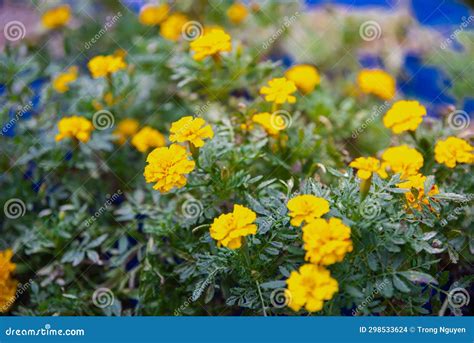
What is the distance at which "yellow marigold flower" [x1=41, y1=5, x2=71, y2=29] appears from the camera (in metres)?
2.28

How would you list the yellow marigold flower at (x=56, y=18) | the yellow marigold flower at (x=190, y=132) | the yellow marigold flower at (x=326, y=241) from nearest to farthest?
1. the yellow marigold flower at (x=326, y=241)
2. the yellow marigold flower at (x=190, y=132)
3. the yellow marigold flower at (x=56, y=18)

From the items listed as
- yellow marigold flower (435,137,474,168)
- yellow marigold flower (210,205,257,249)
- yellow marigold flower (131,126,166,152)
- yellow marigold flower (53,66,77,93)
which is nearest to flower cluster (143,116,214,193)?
yellow marigold flower (210,205,257,249)

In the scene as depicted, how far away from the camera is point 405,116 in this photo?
155 cm

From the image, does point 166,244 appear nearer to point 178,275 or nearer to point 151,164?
point 178,275

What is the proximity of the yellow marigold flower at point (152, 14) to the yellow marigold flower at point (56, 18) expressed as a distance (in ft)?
0.97

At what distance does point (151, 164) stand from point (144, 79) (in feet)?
2.69

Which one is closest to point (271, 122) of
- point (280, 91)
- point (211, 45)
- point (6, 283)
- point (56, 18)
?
point (280, 91)

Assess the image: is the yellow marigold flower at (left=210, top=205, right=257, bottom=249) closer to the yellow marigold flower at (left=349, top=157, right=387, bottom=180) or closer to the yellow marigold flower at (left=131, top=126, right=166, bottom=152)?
the yellow marigold flower at (left=349, top=157, right=387, bottom=180)

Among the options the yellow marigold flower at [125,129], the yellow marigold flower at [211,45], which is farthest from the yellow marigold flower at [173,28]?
the yellow marigold flower at [211,45]

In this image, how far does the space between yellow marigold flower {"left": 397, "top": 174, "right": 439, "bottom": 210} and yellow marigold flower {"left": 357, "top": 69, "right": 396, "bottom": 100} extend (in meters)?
0.86

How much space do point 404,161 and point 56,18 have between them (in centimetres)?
152

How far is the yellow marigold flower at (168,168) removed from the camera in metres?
1.34

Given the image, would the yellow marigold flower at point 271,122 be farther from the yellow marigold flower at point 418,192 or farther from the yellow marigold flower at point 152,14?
the yellow marigold flower at point 152,14

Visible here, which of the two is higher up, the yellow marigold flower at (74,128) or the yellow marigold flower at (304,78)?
the yellow marigold flower at (304,78)
